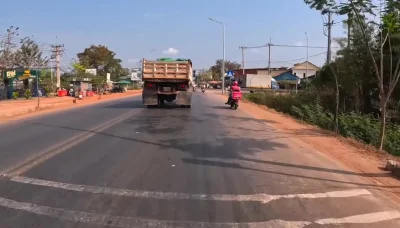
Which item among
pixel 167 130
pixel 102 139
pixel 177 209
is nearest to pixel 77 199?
pixel 177 209

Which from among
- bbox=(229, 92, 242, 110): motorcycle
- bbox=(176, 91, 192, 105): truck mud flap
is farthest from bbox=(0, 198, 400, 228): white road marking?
bbox=(229, 92, 242, 110): motorcycle

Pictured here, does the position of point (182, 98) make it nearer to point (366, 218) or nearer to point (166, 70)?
point (166, 70)

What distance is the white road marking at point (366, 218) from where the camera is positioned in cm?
503

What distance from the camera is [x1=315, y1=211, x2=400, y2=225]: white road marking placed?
5027mm

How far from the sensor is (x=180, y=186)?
657cm

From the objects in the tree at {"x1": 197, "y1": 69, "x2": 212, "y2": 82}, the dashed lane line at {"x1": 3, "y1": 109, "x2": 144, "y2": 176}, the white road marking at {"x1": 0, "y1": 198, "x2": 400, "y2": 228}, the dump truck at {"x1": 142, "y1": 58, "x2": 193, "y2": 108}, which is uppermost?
the tree at {"x1": 197, "y1": 69, "x2": 212, "y2": 82}

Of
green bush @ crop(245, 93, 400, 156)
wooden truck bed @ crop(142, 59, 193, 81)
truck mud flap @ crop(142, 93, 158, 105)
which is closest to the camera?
green bush @ crop(245, 93, 400, 156)

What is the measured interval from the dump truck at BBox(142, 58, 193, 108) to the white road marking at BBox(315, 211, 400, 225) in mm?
18249

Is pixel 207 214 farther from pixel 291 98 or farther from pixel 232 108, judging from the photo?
pixel 291 98

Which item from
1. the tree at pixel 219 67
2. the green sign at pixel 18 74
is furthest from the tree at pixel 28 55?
the tree at pixel 219 67

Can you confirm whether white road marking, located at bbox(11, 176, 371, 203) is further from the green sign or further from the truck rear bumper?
the green sign

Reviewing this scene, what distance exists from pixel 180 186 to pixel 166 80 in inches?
671

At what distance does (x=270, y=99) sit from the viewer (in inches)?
1289

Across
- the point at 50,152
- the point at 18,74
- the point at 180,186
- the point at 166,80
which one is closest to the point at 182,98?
the point at 166,80
